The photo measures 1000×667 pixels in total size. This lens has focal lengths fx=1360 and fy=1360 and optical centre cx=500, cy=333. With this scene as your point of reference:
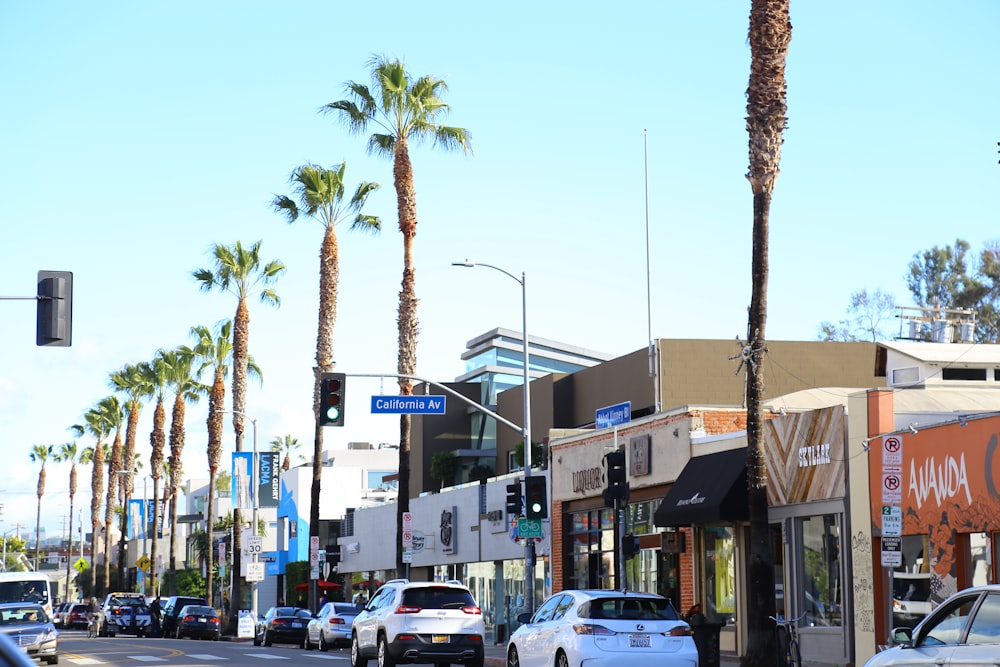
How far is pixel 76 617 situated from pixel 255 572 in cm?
1928

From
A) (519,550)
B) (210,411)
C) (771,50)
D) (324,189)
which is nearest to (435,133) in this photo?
(324,189)

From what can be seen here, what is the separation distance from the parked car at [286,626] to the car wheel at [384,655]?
69.7 feet

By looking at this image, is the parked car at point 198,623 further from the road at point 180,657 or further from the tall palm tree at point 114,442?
the tall palm tree at point 114,442

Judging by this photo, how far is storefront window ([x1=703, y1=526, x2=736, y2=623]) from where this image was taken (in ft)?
97.7

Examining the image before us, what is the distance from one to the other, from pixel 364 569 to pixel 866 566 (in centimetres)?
3665

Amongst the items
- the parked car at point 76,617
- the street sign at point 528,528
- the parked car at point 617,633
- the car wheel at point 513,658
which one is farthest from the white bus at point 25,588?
the parked car at point 76,617

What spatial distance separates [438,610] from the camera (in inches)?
971

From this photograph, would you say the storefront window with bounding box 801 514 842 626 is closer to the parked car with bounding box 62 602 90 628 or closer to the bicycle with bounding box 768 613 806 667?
the bicycle with bounding box 768 613 806 667

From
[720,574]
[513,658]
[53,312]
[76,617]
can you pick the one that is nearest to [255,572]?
[76,617]

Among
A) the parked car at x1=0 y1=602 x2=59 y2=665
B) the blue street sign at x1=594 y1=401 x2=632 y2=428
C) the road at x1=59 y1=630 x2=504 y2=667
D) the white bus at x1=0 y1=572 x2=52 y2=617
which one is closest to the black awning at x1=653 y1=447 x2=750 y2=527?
the blue street sign at x1=594 y1=401 x2=632 y2=428

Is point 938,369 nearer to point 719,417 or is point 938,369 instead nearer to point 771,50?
point 719,417

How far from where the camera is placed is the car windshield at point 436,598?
24.7 metres

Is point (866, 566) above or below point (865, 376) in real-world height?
below

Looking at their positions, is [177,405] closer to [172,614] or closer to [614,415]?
[172,614]
